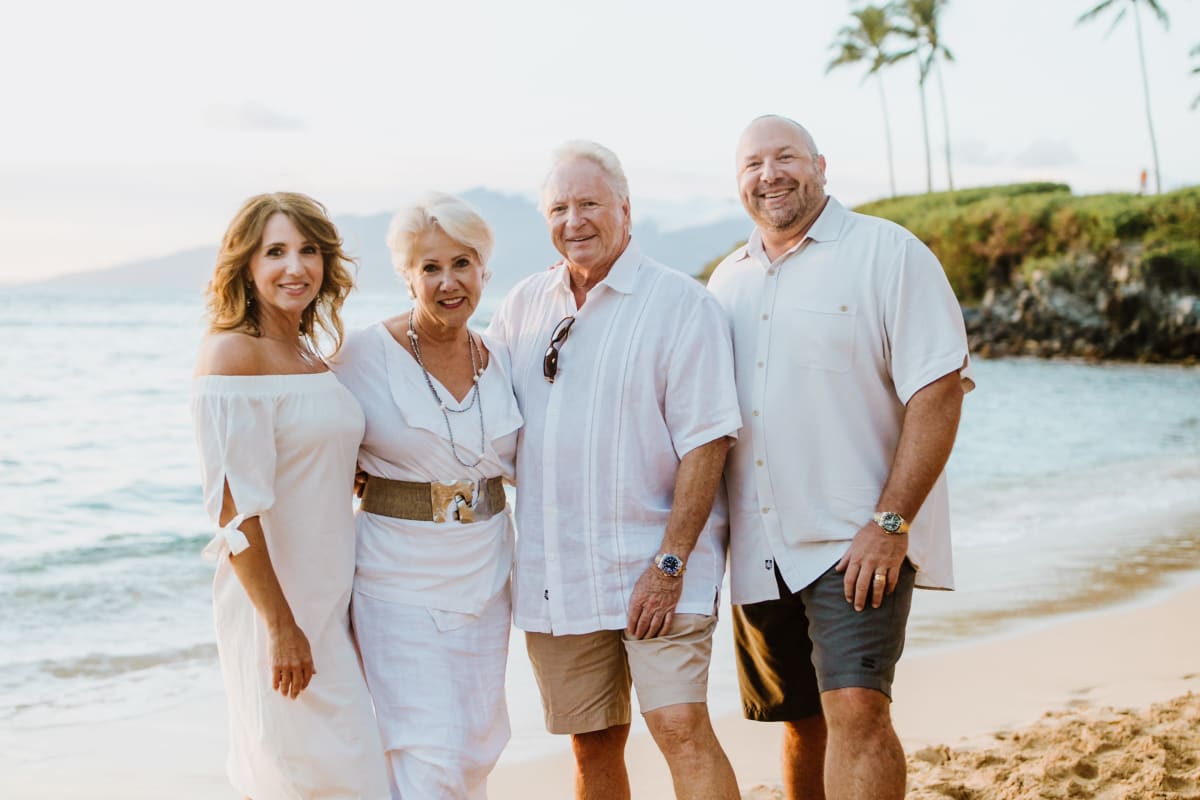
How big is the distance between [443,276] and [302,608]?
3.23 ft

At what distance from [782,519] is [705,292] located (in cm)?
69

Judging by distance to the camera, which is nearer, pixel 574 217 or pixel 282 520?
pixel 282 520

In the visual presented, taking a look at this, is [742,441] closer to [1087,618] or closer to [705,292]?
[705,292]

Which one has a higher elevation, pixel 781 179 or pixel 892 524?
pixel 781 179

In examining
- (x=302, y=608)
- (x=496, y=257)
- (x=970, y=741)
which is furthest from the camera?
(x=496, y=257)

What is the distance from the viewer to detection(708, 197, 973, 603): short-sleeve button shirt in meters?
3.27

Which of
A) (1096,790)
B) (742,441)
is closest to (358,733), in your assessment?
(742,441)

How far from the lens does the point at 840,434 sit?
330cm

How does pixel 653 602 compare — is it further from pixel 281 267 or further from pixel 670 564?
pixel 281 267

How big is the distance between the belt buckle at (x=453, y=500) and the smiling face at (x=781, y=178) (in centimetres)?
116

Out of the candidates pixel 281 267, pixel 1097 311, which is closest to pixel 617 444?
pixel 281 267

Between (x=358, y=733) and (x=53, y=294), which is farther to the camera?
(x=53, y=294)

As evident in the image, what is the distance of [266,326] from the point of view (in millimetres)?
3225

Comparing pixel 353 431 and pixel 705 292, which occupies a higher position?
pixel 705 292
